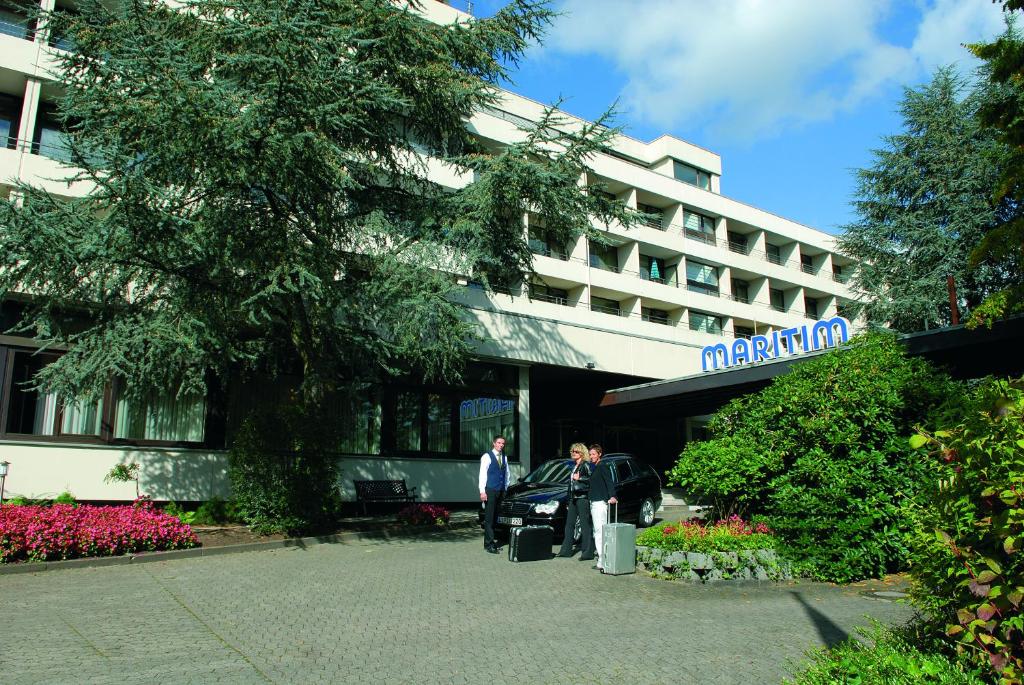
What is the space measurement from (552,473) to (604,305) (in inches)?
915

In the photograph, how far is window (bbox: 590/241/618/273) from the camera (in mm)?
35534

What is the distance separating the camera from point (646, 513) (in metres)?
15.6

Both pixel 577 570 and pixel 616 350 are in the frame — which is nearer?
pixel 577 570

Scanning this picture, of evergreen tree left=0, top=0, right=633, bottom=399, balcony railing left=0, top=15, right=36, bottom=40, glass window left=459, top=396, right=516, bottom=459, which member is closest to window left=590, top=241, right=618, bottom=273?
glass window left=459, top=396, right=516, bottom=459

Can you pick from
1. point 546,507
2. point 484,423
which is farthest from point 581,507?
point 484,423

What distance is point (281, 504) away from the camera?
12609mm

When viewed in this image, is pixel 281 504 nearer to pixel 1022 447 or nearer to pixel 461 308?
pixel 461 308

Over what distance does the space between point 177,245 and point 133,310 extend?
2.03 m

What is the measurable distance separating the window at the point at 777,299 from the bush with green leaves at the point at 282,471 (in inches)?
1545

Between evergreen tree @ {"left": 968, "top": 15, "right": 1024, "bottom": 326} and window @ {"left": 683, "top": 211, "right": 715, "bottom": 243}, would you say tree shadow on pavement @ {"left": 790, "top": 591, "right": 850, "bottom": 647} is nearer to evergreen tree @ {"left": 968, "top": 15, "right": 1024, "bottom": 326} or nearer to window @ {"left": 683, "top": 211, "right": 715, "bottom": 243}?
evergreen tree @ {"left": 968, "top": 15, "right": 1024, "bottom": 326}

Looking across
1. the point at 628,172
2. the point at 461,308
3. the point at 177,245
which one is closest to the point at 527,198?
the point at 461,308

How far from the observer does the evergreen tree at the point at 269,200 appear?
1098 centimetres

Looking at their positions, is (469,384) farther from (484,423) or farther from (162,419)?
(162,419)

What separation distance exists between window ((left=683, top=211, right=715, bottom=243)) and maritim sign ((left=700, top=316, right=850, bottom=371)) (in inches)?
808
